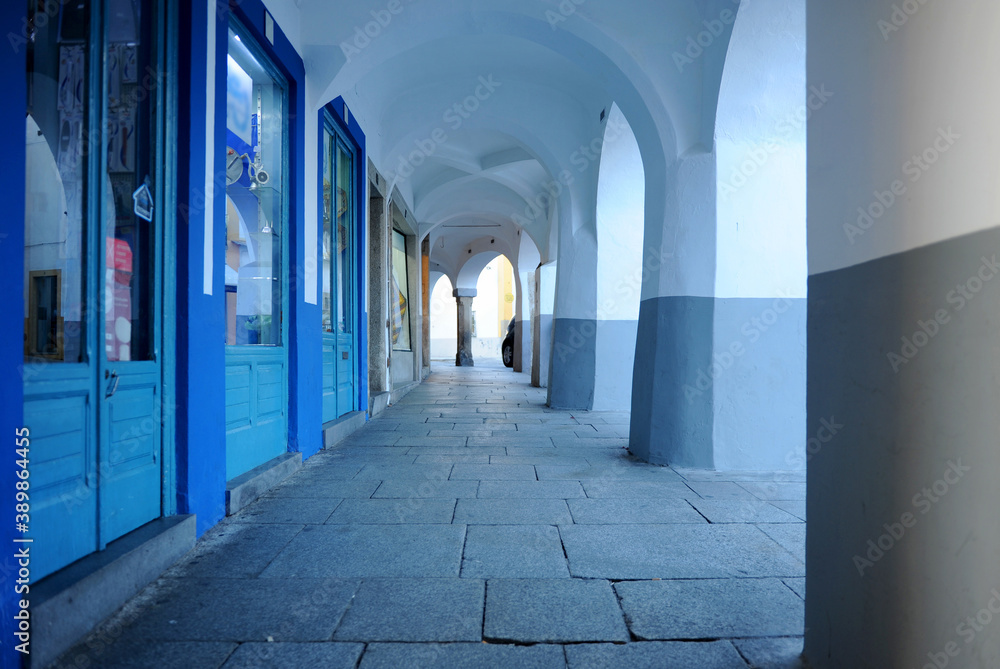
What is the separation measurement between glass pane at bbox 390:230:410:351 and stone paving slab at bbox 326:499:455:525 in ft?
22.6

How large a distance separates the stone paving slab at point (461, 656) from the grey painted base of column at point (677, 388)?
288 cm

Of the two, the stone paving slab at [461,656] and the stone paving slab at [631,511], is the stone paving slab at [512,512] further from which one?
the stone paving slab at [461,656]

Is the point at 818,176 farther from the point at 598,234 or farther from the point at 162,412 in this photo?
the point at 598,234

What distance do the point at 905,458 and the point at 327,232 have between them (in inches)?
206

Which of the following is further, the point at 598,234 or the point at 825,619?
the point at 598,234

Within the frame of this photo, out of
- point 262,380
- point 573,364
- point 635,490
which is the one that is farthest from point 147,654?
point 573,364

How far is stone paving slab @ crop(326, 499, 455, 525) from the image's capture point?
325cm

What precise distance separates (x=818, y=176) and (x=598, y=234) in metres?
6.39

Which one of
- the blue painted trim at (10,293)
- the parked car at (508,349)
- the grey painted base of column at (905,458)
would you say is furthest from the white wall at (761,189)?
the parked car at (508,349)

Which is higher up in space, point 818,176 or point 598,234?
point 598,234

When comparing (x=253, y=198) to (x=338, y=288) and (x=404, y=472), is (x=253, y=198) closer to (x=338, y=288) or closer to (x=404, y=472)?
(x=338, y=288)

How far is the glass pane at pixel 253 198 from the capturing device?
387cm

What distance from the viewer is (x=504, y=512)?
3402 millimetres

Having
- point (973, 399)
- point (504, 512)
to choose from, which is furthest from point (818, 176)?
point (504, 512)
